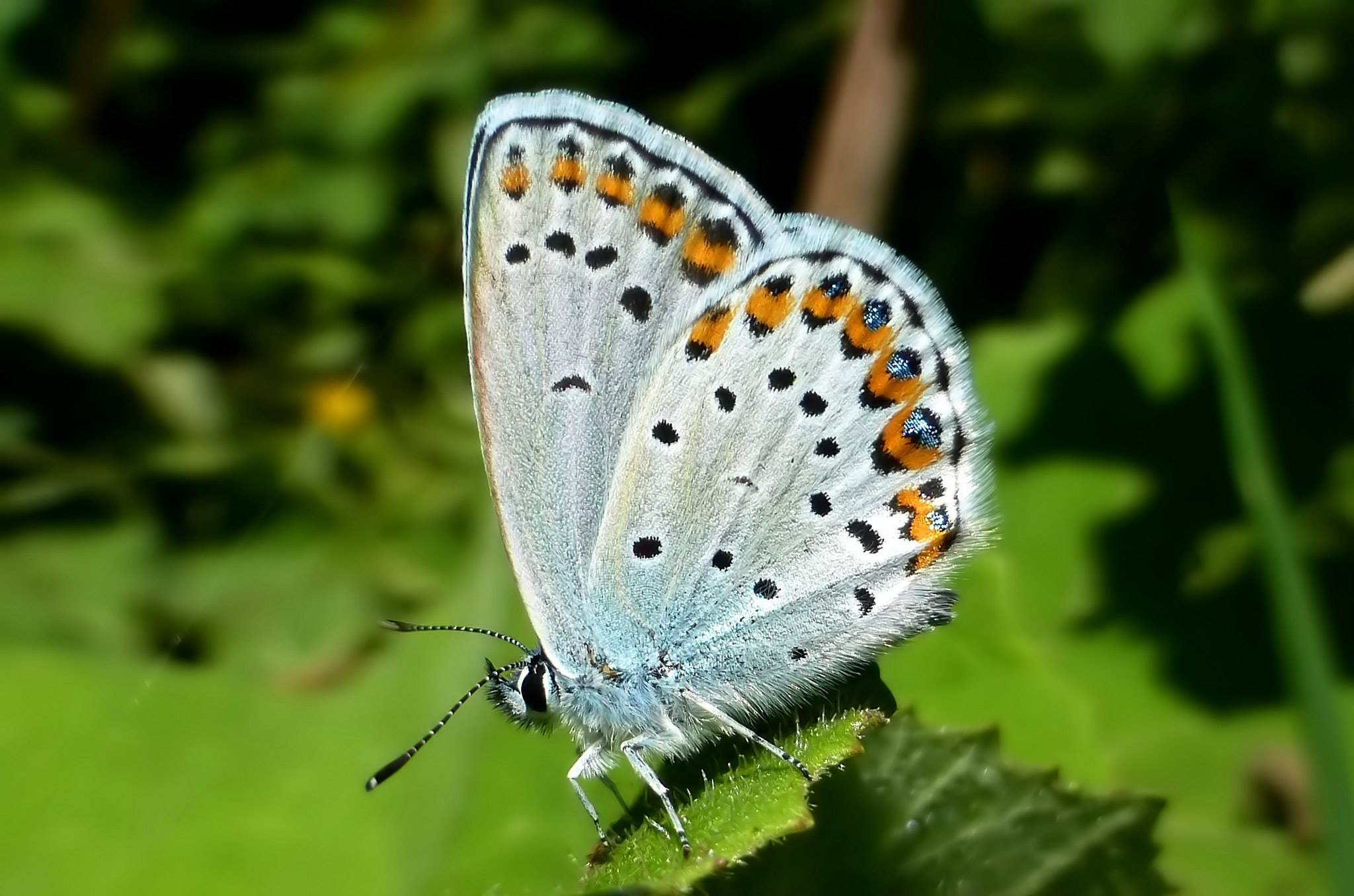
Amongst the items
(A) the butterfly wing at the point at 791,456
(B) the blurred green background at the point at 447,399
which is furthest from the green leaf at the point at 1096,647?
(A) the butterfly wing at the point at 791,456

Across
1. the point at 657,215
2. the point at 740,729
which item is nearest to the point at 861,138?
the point at 657,215

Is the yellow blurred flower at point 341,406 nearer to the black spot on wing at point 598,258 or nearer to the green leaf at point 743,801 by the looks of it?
the black spot on wing at point 598,258

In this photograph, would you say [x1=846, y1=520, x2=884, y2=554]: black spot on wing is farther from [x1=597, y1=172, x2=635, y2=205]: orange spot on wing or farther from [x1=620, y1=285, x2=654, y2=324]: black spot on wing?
[x1=597, y1=172, x2=635, y2=205]: orange spot on wing

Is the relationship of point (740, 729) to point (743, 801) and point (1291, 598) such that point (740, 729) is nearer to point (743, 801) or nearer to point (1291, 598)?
point (743, 801)

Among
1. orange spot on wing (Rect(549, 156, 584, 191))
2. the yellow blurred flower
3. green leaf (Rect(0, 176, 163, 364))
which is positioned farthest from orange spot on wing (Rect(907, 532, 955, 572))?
green leaf (Rect(0, 176, 163, 364))

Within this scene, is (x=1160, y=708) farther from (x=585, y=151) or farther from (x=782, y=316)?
(x=585, y=151)

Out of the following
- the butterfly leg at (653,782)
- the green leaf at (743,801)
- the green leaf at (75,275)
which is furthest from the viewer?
the green leaf at (75,275)

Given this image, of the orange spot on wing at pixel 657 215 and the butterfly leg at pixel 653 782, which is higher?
the orange spot on wing at pixel 657 215
